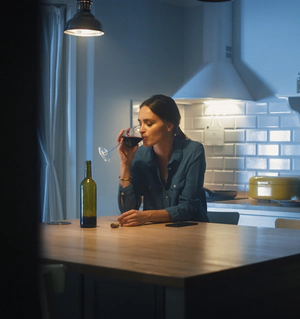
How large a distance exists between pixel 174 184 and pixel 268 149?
228cm

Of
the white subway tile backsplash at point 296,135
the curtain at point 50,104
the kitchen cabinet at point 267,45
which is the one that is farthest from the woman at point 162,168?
the white subway tile backsplash at point 296,135

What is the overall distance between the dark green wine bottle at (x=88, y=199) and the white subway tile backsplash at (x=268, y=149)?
2.69 metres

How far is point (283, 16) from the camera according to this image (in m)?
4.83

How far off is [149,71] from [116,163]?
91 centimetres

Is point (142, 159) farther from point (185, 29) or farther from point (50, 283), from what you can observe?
point (185, 29)

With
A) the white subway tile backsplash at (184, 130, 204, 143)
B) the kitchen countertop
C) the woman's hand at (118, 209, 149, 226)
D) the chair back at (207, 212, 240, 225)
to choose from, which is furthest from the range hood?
the woman's hand at (118, 209, 149, 226)

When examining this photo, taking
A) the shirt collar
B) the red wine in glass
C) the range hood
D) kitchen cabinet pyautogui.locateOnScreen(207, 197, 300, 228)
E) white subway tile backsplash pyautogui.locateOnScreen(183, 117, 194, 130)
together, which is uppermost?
the range hood

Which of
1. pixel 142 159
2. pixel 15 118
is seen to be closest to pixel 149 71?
pixel 142 159

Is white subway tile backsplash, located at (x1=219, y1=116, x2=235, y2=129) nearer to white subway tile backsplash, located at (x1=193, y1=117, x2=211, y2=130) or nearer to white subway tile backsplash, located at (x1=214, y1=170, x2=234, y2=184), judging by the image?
white subway tile backsplash, located at (x1=193, y1=117, x2=211, y2=130)

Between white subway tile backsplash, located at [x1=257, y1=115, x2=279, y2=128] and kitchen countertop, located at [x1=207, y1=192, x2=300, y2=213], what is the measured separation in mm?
678

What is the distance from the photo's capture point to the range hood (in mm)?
4867

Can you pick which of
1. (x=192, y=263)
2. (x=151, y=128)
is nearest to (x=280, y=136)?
(x=151, y=128)

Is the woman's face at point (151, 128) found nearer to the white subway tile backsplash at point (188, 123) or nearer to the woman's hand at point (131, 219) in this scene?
the woman's hand at point (131, 219)

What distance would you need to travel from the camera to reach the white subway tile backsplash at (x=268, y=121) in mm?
4883
